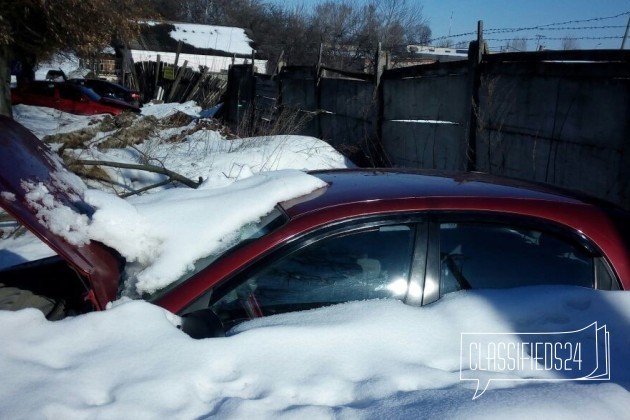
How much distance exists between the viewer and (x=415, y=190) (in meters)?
2.81

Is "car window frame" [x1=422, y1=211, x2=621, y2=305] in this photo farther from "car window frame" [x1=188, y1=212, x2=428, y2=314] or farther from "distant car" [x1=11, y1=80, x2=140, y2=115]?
"distant car" [x1=11, y1=80, x2=140, y2=115]

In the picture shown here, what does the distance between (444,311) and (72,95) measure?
19490mm

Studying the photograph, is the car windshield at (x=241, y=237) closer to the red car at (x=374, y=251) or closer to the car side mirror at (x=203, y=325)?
the red car at (x=374, y=251)

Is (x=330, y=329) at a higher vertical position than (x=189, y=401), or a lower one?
higher

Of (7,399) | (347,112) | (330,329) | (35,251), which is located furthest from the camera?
(347,112)

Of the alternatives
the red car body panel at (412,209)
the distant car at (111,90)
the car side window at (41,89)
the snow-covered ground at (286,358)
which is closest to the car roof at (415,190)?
the red car body panel at (412,209)

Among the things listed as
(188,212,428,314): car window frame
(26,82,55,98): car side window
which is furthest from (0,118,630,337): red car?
(26,82,55,98): car side window

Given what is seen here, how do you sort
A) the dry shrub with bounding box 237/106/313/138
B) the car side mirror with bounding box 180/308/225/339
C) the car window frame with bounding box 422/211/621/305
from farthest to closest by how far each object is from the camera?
the dry shrub with bounding box 237/106/313/138 < the car window frame with bounding box 422/211/621/305 < the car side mirror with bounding box 180/308/225/339

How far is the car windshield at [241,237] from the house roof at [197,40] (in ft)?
131

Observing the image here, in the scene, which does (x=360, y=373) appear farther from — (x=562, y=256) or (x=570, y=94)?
(x=570, y=94)

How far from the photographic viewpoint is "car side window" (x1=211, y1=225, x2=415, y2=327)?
2.50 m

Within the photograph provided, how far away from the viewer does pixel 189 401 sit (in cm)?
202

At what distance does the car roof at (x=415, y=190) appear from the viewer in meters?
2.70

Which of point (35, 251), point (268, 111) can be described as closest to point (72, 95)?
point (268, 111)
